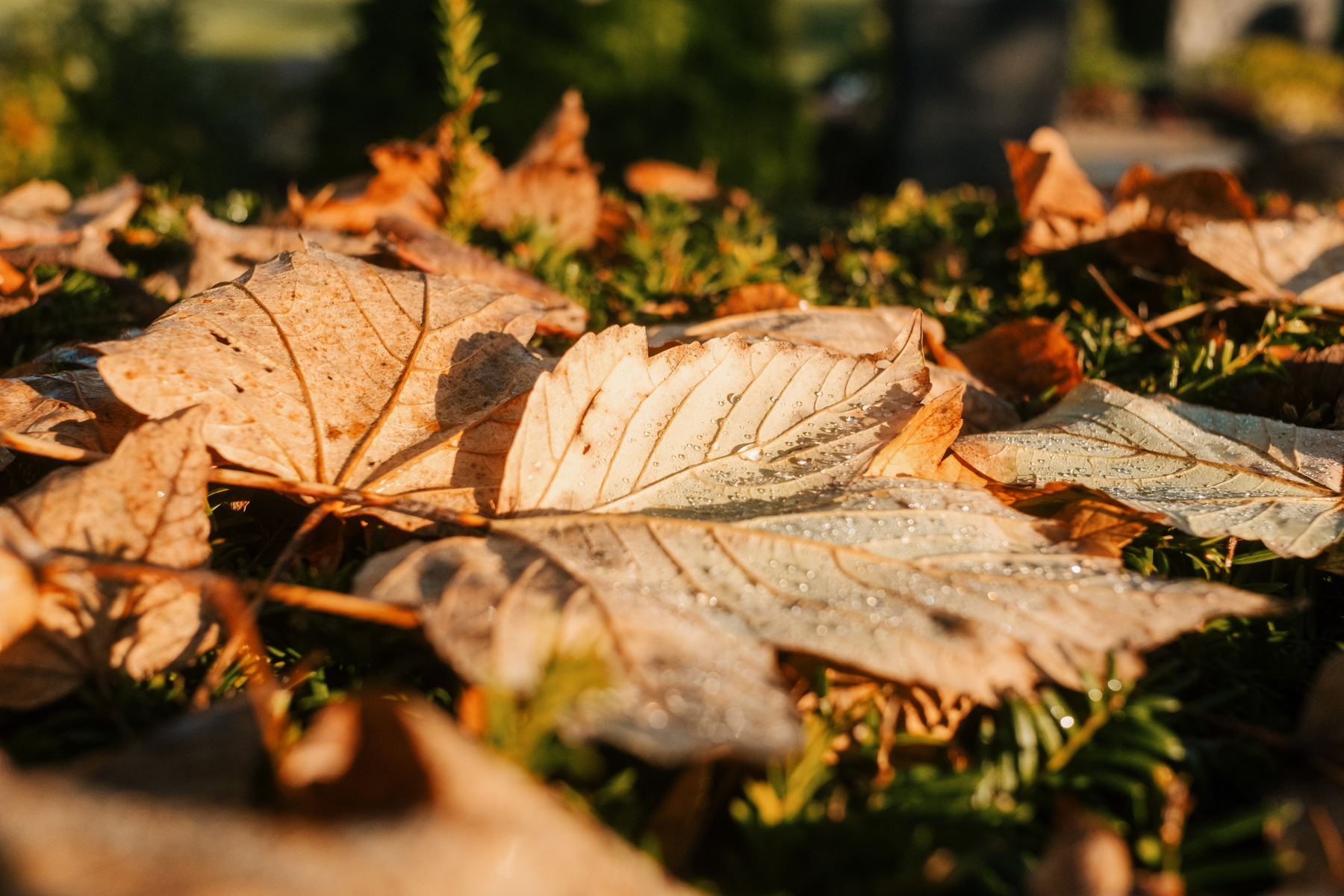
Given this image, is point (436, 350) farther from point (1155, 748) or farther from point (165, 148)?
point (165, 148)

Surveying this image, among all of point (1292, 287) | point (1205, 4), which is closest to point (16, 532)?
point (1292, 287)

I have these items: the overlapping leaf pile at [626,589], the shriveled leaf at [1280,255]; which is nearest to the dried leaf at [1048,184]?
the shriveled leaf at [1280,255]

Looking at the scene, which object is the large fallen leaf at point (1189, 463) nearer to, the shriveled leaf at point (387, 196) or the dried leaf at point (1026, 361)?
the dried leaf at point (1026, 361)

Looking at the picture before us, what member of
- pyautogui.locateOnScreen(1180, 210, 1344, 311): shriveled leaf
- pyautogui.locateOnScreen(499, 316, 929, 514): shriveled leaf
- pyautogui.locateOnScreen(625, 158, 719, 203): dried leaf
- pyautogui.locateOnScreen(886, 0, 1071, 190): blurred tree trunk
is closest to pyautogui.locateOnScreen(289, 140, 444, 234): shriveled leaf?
pyautogui.locateOnScreen(625, 158, 719, 203): dried leaf

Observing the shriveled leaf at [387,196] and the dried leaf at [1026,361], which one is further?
the shriveled leaf at [387,196]

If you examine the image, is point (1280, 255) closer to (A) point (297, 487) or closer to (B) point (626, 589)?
(B) point (626, 589)

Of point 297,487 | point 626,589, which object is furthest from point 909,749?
point 297,487
